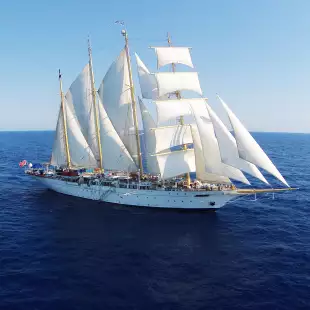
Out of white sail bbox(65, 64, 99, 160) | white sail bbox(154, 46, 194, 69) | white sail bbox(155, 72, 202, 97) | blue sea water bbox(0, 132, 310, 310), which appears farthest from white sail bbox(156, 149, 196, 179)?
white sail bbox(65, 64, 99, 160)

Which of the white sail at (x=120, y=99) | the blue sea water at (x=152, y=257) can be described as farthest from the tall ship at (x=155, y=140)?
the blue sea water at (x=152, y=257)

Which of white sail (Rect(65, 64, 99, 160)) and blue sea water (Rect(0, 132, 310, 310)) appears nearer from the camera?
blue sea water (Rect(0, 132, 310, 310))

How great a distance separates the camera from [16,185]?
2037 inches

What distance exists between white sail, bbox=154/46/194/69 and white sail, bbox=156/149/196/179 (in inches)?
498

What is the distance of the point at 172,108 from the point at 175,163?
7707 mm

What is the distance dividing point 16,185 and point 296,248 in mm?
47640

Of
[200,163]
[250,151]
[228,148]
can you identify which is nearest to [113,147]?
[200,163]

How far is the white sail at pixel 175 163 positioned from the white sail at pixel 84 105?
13.3 metres

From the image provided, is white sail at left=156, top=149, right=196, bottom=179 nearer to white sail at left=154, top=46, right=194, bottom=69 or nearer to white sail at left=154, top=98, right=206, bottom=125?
white sail at left=154, top=98, right=206, bottom=125

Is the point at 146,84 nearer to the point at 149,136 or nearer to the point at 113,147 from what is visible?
the point at 149,136

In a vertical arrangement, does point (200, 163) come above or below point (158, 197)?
above

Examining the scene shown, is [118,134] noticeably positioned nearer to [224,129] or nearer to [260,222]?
[224,129]

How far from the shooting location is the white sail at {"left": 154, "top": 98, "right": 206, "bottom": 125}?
123 feet

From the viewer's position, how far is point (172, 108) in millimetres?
37938
